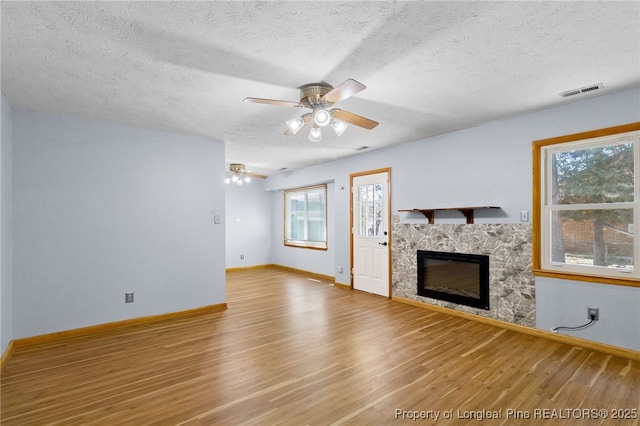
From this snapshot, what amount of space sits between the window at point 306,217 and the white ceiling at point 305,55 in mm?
4002

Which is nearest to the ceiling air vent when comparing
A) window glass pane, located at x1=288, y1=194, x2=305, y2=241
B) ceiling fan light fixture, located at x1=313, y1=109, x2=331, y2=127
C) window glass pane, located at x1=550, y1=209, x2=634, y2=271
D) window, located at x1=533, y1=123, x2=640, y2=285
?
window, located at x1=533, y1=123, x2=640, y2=285

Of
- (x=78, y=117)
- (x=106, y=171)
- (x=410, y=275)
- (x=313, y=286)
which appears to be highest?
(x=78, y=117)

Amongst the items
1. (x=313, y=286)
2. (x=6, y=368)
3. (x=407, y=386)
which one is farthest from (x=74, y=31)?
(x=313, y=286)

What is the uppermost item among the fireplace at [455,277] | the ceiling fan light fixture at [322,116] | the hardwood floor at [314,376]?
the ceiling fan light fixture at [322,116]

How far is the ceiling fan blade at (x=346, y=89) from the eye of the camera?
84.3 inches

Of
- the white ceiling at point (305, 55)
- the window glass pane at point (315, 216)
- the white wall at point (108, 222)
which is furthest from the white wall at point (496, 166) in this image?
the white wall at point (108, 222)

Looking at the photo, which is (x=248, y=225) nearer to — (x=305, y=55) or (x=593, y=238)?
(x=305, y=55)

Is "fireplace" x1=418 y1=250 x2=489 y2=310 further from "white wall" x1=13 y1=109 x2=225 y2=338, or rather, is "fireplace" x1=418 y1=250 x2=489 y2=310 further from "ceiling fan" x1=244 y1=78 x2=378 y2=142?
"white wall" x1=13 y1=109 x2=225 y2=338

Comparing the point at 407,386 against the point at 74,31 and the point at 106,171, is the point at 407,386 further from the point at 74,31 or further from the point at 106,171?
the point at 106,171

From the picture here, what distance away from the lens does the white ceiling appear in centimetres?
183

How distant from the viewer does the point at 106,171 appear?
12.6ft

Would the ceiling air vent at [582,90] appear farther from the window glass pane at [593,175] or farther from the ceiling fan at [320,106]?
the ceiling fan at [320,106]

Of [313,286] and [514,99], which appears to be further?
[313,286]

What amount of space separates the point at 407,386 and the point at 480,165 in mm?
3000
